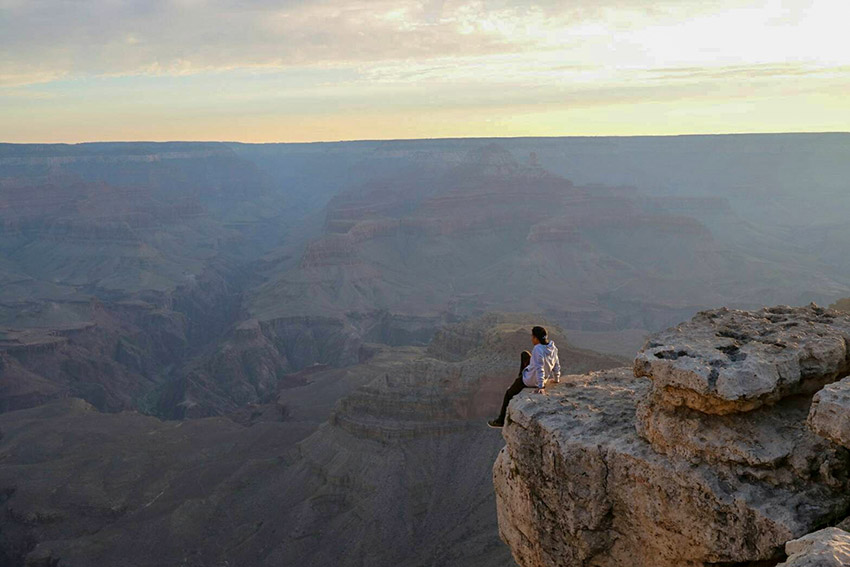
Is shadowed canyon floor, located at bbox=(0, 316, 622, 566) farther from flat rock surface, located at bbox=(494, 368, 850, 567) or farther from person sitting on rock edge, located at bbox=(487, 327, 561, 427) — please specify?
flat rock surface, located at bbox=(494, 368, 850, 567)

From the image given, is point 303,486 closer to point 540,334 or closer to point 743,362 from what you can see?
point 540,334

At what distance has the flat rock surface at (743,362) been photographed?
24.9 feet

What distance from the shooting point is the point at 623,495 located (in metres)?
8.54

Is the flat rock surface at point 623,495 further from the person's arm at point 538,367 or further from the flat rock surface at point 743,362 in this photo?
the flat rock surface at point 743,362

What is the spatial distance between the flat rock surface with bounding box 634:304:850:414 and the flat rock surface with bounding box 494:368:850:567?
0.59 m

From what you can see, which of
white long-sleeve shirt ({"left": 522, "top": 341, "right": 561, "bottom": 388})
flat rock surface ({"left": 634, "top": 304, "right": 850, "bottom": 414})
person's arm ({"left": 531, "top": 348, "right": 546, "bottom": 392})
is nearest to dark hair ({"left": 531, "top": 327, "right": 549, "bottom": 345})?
white long-sleeve shirt ({"left": 522, "top": 341, "right": 561, "bottom": 388})

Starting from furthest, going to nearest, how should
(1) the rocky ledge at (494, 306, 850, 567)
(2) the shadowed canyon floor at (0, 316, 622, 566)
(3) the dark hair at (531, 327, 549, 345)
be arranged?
(2) the shadowed canyon floor at (0, 316, 622, 566), (3) the dark hair at (531, 327, 549, 345), (1) the rocky ledge at (494, 306, 850, 567)

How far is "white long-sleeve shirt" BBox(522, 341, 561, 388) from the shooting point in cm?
1058

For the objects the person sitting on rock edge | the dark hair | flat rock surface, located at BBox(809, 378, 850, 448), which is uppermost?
flat rock surface, located at BBox(809, 378, 850, 448)

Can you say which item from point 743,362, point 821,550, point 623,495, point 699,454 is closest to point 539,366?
point 623,495

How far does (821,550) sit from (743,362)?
2.72 metres

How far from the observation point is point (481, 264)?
119 m

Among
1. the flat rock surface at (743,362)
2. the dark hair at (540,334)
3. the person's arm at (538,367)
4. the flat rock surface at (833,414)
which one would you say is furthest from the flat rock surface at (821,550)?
the dark hair at (540,334)

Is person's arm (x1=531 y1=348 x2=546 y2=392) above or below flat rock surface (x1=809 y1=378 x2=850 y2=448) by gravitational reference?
below
